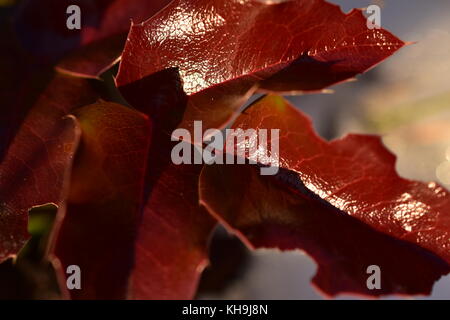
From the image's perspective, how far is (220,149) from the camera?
43 centimetres

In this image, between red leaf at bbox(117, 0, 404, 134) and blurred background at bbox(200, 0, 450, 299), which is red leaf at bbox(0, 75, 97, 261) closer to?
red leaf at bbox(117, 0, 404, 134)

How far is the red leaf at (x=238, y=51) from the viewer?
396 millimetres

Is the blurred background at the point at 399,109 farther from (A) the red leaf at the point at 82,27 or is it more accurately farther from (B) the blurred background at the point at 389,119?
(A) the red leaf at the point at 82,27

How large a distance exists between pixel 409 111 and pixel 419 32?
0.11 m

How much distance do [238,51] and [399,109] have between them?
310 millimetres

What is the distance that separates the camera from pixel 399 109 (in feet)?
2.02

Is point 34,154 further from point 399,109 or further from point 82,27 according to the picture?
point 399,109

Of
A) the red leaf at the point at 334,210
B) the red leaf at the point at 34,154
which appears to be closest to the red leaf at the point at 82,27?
the red leaf at the point at 34,154

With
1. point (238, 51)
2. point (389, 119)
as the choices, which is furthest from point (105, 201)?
point (389, 119)

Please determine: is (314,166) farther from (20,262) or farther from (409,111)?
(20,262)

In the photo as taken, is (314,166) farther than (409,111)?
No

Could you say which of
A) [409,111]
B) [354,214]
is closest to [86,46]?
[354,214]

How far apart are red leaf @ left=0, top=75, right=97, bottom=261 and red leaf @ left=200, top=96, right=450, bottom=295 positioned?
0.16 meters

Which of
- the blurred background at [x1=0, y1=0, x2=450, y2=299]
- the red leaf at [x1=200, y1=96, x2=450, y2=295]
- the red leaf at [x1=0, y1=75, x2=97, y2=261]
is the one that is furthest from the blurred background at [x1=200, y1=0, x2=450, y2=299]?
the red leaf at [x1=0, y1=75, x2=97, y2=261]
